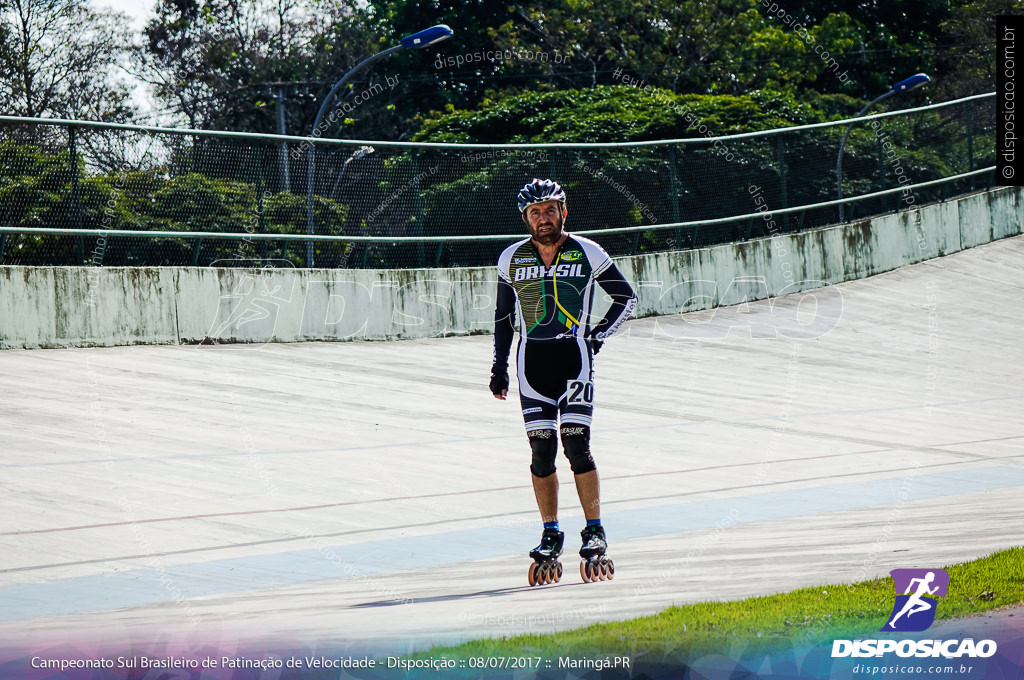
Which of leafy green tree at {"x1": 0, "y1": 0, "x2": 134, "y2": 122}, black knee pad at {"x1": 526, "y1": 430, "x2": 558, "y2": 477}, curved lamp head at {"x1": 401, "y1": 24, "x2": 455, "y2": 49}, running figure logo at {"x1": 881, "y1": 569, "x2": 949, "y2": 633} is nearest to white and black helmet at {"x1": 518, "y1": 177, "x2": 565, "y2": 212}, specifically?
black knee pad at {"x1": 526, "y1": 430, "x2": 558, "y2": 477}

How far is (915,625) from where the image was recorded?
13.7 ft

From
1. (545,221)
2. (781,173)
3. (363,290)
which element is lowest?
(363,290)

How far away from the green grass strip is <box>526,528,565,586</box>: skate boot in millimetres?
931

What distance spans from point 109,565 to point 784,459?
18.4ft

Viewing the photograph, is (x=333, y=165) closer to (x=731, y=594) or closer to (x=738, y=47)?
(x=731, y=594)

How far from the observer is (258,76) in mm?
41062

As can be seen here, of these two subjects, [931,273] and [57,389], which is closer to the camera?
[57,389]

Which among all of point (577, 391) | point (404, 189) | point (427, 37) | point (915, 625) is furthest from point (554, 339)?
point (427, 37)

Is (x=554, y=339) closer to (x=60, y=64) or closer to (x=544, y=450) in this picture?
(x=544, y=450)

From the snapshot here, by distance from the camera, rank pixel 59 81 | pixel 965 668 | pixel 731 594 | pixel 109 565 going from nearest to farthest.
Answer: pixel 965 668
pixel 731 594
pixel 109 565
pixel 59 81

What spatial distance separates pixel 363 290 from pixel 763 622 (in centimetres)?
1120

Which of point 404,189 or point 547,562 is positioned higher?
point 404,189

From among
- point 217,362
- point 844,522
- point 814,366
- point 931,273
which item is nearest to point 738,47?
point 931,273

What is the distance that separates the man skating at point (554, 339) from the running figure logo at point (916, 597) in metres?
1.47
